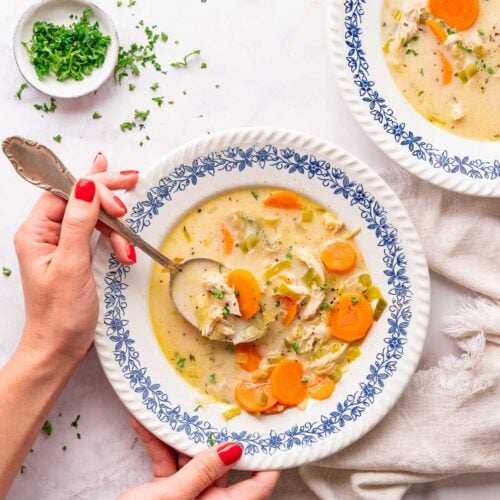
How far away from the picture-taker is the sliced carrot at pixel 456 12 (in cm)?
401

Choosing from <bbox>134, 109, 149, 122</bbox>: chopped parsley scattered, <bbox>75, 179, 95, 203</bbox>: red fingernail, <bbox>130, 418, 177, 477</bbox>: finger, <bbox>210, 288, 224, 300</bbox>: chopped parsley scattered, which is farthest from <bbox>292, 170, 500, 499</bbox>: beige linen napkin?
<bbox>75, 179, 95, 203</bbox>: red fingernail

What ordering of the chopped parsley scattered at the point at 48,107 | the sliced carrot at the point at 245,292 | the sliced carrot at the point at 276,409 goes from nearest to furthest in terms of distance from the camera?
the sliced carrot at the point at 245,292 → the sliced carrot at the point at 276,409 → the chopped parsley scattered at the point at 48,107

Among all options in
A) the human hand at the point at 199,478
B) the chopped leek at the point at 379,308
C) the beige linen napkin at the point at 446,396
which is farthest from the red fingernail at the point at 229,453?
the chopped leek at the point at 379,308

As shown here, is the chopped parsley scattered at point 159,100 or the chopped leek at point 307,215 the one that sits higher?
the chopped parsley scattered at point 159,100

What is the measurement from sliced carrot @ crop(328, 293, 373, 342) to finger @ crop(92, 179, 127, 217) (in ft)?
3.76

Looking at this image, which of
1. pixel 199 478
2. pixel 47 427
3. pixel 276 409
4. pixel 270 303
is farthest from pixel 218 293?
pixel 47 427

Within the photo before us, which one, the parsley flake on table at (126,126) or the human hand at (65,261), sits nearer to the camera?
the human hand at (65,261)

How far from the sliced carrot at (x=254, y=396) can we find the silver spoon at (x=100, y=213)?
40cm

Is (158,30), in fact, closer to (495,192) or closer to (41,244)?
(41,244)

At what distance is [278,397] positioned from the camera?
396 cm

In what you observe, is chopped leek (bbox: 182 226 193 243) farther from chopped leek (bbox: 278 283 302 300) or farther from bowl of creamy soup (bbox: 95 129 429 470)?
chopped leek (bbox: 278 283 302 300)

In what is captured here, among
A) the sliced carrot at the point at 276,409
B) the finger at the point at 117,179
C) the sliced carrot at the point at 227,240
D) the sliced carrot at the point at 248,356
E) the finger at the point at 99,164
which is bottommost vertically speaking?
the sliced carrot at the point at 276,409

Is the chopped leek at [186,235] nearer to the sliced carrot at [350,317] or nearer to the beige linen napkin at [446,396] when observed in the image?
the sliced carrot at [350,317]

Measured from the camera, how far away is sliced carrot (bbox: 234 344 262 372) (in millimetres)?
3975
